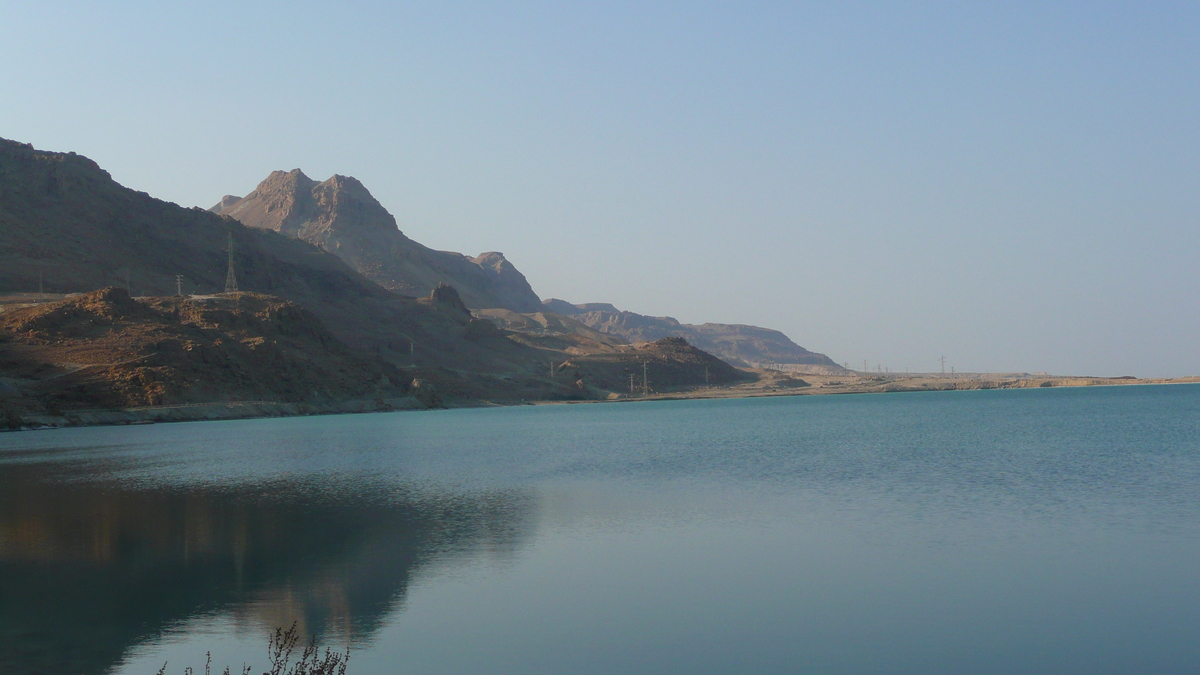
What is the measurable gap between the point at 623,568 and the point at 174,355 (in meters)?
105

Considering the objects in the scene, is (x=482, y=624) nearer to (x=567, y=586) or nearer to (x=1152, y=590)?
(x=567, y=586)

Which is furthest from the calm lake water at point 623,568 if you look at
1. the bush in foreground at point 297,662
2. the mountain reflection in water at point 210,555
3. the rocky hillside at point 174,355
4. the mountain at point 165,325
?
the mountain at point 165,325

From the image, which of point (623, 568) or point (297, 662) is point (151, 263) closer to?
point (623, 568)

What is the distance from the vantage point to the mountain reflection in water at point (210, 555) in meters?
14.1

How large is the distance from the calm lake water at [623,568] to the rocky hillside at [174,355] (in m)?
69.4

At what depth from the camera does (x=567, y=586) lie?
17.1 m

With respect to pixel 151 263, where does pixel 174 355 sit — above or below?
below

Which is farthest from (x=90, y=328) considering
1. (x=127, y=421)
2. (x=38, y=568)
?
(x=38, y=568)

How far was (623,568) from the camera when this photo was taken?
61.0 feet

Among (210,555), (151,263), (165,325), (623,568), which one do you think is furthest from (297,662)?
(151,263)

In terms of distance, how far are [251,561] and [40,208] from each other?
17533 cm

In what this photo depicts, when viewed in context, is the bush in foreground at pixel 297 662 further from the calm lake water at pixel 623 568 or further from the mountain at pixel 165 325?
the mountain at pixel 165 325

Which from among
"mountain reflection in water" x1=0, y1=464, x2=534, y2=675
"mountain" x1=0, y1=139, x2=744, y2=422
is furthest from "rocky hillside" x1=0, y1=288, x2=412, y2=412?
"mountain reflection in water" x1=0, y1=464, x2=534, y2=675

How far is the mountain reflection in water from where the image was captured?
14.1m
